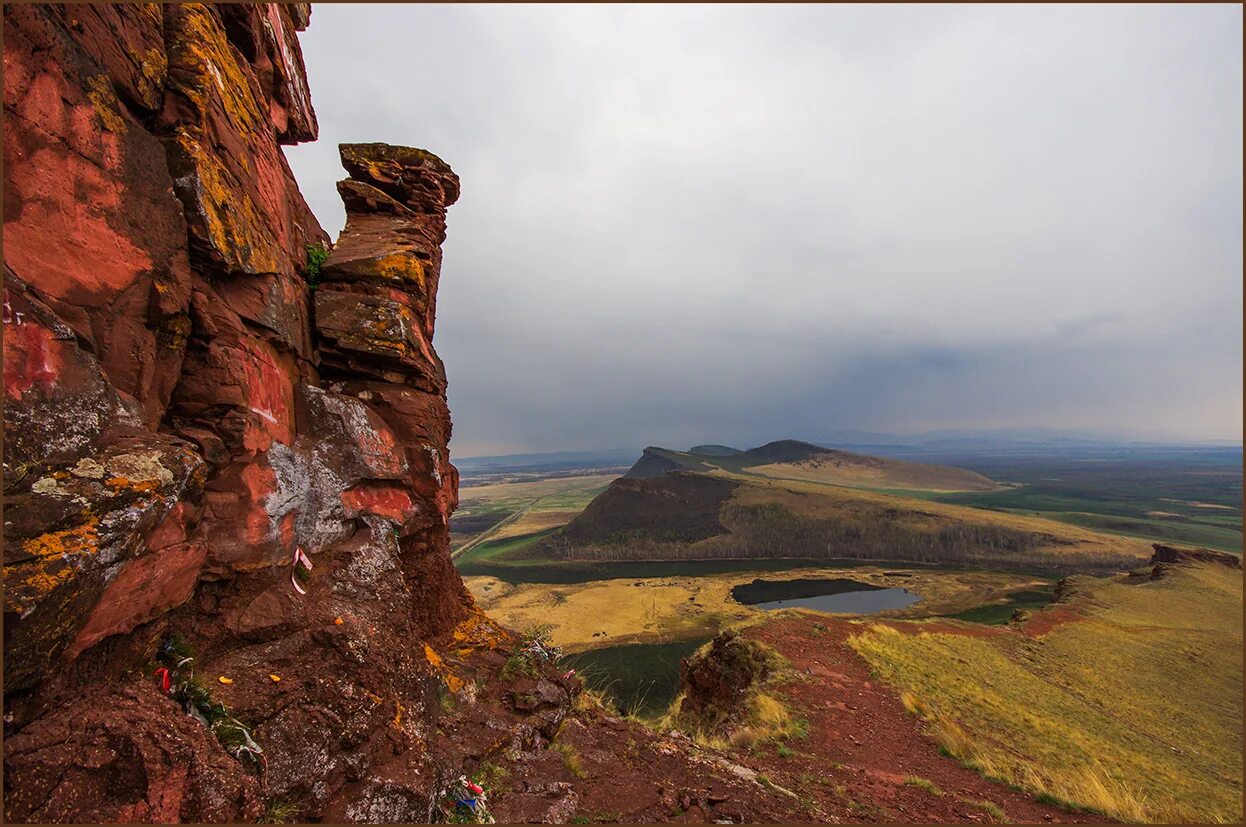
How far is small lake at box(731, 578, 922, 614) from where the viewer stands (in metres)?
84.2

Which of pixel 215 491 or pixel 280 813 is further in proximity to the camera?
pixel 215 491

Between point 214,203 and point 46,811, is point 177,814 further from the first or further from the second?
point 214,203

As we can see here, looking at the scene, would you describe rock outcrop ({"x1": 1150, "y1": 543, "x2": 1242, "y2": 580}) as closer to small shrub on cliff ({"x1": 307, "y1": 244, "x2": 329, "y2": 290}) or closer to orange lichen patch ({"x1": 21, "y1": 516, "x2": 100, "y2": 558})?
small shrub on cliff ({"x1": 307, "y1": 244, "x2": 329, "y2": 290})

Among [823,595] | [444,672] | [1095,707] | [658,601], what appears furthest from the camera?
[823,595]

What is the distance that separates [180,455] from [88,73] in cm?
490

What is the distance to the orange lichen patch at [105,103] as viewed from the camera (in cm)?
584

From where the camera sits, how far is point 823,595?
9431 cm

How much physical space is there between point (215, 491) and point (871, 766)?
65.3ft

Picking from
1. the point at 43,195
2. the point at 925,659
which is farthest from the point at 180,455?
the point at 925,659

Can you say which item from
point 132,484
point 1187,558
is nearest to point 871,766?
point 132,484

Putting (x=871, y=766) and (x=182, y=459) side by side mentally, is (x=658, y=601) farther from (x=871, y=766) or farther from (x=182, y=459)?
(x=182, y=459)

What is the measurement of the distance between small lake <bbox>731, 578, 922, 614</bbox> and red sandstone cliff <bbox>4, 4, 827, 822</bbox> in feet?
278

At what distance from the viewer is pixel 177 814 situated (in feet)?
15.5

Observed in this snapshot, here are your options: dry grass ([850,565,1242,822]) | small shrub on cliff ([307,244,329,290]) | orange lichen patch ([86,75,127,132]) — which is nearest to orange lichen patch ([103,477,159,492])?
orange lichen patch ([86,75,127,132])
